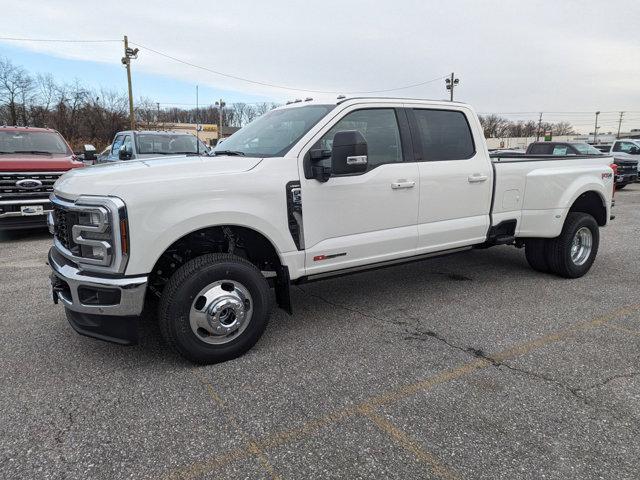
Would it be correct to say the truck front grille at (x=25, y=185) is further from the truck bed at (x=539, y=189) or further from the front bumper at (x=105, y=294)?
the truck bed at (x=539, y=189)

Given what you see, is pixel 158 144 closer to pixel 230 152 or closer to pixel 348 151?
pixel 230 152

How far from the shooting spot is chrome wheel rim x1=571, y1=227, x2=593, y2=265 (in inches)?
234

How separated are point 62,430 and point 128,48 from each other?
92.6 ft

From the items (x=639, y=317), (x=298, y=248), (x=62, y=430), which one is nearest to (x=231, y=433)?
(x=62, y=430)

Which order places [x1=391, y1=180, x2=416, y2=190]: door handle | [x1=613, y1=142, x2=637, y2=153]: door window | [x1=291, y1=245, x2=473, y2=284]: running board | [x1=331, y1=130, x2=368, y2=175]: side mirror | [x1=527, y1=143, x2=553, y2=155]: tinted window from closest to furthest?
[x1=331, y1=130, x2=368, y2=175]: side mirror < [x1=291, y1=245, x2=473, y2=284]: running board < [x1=391, y1=180, x2=416, y2=190]: door handle < [x1=527, y1=143, x2=553, y2=155]: tinted window < [x1=613, y1=142, x2=637, y2=153]: door window

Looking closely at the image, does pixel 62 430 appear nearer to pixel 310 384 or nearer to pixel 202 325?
pixel 202 325

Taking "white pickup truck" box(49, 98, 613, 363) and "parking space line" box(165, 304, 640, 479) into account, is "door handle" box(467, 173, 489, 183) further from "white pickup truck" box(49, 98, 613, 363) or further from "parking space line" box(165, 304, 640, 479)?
"parking space line" box(165, 304, 640, 479)

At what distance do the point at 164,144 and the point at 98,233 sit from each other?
797cm

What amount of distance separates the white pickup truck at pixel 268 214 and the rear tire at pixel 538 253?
65 centimetres

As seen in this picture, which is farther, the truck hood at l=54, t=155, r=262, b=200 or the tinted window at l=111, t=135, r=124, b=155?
the tinted window at l=111, t=135, r=124, b=155

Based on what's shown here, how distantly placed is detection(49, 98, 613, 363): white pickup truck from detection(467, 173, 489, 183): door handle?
0.01 meters

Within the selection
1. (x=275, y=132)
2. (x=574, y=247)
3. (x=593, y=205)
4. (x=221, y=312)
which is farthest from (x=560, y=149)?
(x=221, y=312)

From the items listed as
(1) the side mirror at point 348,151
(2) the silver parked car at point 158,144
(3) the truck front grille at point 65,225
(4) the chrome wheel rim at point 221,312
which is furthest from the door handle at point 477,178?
(2) the silver parked car at point 158,144

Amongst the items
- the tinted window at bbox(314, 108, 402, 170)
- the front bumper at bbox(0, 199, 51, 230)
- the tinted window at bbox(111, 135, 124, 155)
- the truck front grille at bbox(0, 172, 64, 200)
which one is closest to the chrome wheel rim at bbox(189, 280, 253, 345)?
the tinted window at bbox(314, 108, 402, 170)
